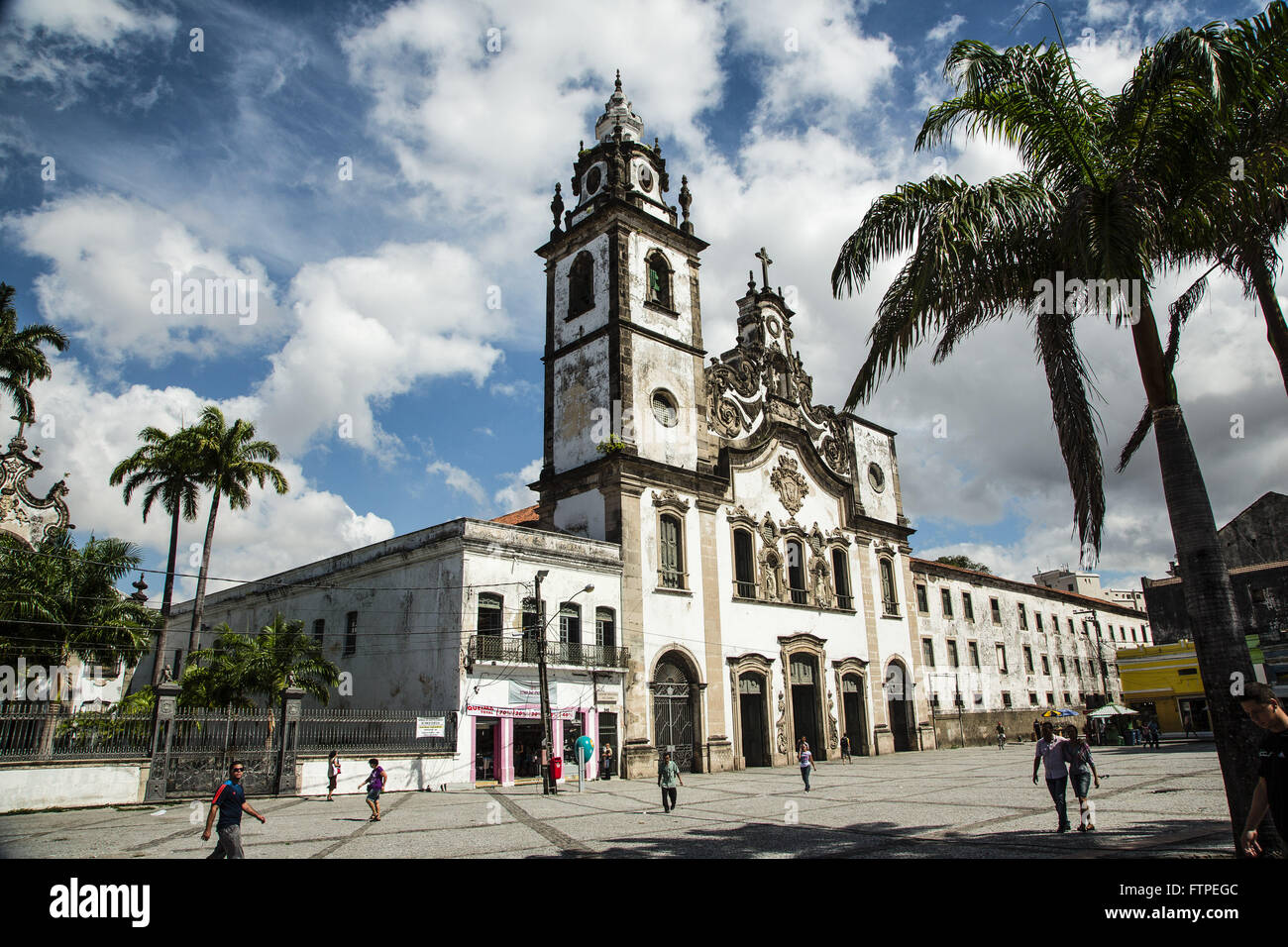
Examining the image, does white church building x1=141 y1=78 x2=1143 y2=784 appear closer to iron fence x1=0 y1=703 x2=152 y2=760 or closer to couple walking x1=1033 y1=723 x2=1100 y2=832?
iron fence x1=0 y1=703 x2=152 y2=760

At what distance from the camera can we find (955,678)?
138 feet

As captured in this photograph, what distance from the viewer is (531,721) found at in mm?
23625

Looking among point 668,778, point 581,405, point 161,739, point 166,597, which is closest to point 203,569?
point 166,597

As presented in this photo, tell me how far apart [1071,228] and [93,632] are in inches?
1106

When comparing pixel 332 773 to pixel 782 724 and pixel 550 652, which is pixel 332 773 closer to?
pixel 550 652

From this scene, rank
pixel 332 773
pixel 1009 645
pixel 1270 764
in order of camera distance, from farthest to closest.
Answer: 1. pixel 1009 645
2. pixel 332 773
3. pixel 1270 764

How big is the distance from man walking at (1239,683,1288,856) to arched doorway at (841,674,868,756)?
30.4 meters

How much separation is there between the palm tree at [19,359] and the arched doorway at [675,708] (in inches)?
820

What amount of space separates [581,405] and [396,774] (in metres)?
14.4

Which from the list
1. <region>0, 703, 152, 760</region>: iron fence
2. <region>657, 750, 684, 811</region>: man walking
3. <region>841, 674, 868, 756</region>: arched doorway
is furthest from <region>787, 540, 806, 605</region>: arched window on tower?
<region>0, 703, 152, 760</region>: iron fence

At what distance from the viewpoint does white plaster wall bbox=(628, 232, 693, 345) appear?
30938 mm

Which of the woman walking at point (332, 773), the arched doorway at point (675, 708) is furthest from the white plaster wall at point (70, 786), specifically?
the arched doorway at point (675, 708)
